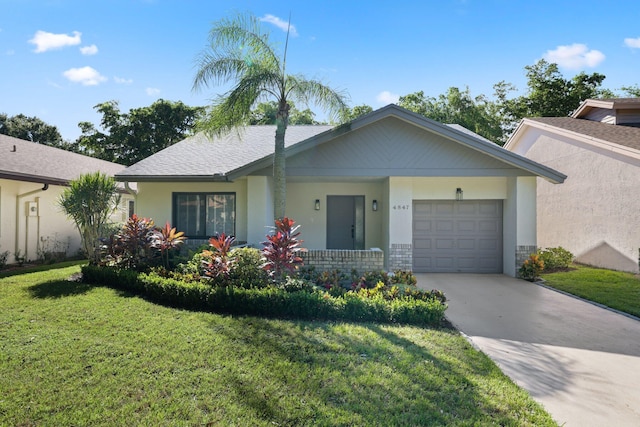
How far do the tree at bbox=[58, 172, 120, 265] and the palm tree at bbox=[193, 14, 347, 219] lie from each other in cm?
372

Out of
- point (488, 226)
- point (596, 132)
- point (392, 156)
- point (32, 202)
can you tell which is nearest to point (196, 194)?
point (32, 202)

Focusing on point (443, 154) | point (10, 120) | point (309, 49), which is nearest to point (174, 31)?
point (309, 49)

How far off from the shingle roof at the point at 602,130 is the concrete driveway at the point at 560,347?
6959mm

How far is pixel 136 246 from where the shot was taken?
8914 mm

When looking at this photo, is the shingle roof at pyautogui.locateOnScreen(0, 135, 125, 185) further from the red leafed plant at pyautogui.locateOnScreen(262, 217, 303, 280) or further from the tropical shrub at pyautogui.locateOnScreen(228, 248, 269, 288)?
the red leafed plant at pyautogui.locateOnScreen(262, 217, 303, 280)

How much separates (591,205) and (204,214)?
14229 millimetres

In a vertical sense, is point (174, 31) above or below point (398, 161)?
above

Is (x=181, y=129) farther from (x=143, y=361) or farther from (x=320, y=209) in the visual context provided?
(x=143, y=361)

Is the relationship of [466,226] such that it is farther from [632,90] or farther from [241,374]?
[632,90]

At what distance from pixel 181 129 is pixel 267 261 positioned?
26280 millimetres

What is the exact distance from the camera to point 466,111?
95.6ft

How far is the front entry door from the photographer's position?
492 inches

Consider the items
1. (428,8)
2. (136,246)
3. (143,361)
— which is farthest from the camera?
(428,8)

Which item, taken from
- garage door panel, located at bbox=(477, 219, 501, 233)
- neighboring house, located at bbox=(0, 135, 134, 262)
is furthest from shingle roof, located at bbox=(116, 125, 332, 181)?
garage door panel, located at bbox=(477, 219, 501, 233)
